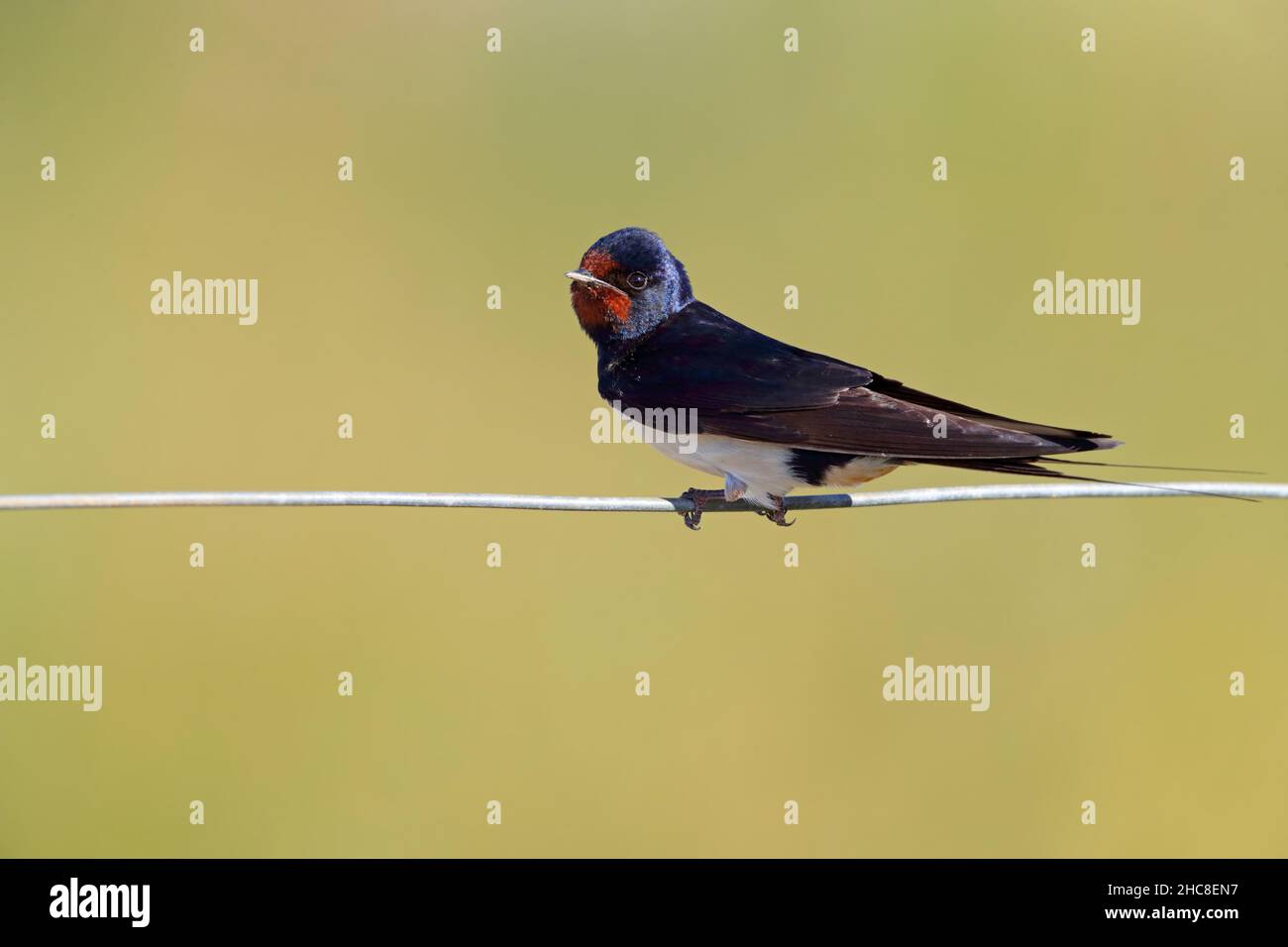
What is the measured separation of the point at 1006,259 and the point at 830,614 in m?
3.11

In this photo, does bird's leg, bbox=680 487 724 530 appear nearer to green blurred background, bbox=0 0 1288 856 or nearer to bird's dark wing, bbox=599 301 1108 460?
bird's dark wing, bbox=599 301 1108 460

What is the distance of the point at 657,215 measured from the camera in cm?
906

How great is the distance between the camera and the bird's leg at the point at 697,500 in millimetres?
4191

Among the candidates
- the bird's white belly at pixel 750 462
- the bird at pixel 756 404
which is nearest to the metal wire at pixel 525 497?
the bird at pixel 756 404

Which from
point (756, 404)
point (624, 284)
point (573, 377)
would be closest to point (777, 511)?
point (756, 404)

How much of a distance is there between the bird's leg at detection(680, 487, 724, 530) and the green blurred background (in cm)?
245

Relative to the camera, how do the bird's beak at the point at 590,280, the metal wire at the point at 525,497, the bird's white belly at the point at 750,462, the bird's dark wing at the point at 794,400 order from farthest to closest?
the bird's beak at the point at 590,280 → the bird's white belly at the point at 750,462 → the bird's dark wing at the point at 794,400 → the metal wire at the point at 525,497

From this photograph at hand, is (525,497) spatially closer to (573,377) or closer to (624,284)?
(624,284)

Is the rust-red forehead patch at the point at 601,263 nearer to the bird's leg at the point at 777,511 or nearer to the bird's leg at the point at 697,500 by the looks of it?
the bird's leg at the point at 697,500

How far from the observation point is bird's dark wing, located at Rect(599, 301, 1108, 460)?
3658 mm

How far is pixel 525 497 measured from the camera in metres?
3.21

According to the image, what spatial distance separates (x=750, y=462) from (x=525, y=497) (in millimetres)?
1172

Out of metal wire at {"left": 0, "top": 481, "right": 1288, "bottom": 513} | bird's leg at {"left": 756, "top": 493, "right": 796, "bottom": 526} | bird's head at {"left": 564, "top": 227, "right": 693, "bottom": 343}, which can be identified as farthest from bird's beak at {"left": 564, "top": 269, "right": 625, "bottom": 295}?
metal wire at {"left": 0, "top": 481, "right": 1288, "bottom": 513}

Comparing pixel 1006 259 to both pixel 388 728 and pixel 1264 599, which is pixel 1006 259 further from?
pixel 388 728
